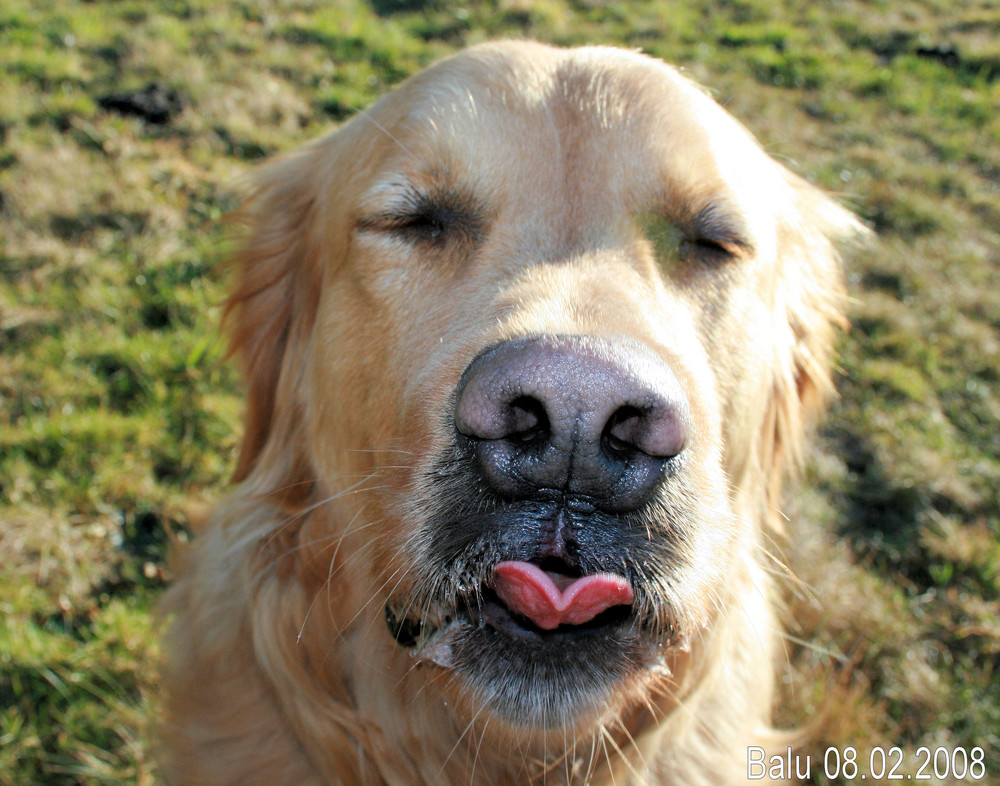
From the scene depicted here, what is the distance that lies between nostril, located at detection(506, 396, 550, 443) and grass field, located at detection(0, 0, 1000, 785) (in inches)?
73.1

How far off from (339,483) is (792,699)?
2.07 metres

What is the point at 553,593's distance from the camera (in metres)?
1.49

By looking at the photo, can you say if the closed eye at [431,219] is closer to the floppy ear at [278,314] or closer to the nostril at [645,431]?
the floppy ear at [278,314]

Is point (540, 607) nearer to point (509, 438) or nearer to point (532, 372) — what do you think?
point (509, 438)

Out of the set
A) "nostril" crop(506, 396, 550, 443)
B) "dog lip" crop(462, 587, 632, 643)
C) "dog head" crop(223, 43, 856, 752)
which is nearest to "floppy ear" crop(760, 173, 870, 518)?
"dog head" crop(223, 43, 856, 752)

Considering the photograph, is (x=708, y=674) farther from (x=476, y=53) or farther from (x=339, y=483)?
(x=476, y=53)

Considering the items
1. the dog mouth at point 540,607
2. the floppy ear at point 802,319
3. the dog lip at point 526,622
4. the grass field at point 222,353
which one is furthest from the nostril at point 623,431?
the grass field at point 222,353

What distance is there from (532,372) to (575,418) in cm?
11

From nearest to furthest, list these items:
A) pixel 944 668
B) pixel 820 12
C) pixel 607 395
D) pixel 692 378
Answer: pixel 607 395, pixel 692 378, pixel 944 668, pixel 820 12

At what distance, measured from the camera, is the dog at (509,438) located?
1.52 m

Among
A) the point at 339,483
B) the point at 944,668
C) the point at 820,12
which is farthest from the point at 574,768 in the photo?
the point at 820,12

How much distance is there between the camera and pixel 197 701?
7.96 feet

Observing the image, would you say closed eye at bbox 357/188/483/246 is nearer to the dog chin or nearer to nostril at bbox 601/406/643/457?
nostril at bbox 601/406/643/457

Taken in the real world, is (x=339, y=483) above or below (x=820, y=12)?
below
